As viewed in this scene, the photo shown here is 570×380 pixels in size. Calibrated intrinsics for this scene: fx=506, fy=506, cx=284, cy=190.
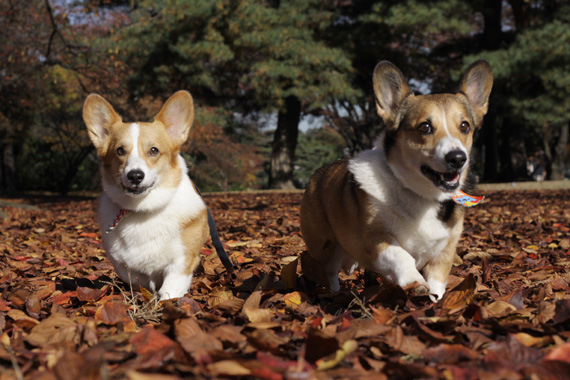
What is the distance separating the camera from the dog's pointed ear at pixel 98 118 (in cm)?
327

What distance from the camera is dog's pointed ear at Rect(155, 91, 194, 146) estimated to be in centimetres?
337

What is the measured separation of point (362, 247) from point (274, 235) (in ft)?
9.33

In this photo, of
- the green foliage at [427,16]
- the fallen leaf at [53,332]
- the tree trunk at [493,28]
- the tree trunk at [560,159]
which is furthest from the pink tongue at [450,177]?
the tree trunk at [560,159]

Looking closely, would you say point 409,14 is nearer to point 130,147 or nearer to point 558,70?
point 558,70

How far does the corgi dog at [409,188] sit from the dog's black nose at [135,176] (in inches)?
43.7

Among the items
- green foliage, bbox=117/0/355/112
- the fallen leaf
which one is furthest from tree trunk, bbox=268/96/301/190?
the fallen leaf

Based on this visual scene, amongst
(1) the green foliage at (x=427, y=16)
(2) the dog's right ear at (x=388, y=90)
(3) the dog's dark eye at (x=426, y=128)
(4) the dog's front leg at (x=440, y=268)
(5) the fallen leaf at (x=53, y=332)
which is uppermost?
(1) the green foliage at (x=427, y=16)

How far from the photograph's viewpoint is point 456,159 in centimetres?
261

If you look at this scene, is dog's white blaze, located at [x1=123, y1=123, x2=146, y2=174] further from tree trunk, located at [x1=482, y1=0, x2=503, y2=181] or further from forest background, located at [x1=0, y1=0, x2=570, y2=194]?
tree trunk, located at [x1=482, y1=0, x2=503, y2=181]

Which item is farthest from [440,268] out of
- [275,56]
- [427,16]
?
[275,56]

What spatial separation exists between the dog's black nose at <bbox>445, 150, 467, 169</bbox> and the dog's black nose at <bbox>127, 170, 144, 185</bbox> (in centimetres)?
168

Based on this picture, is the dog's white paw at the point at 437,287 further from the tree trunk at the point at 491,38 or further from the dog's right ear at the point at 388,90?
the tree trunk at the point at 491,38

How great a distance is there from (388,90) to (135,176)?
1.63m

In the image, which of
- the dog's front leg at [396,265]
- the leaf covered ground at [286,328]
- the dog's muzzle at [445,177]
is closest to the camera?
the leaf covered ground at [286,328]
